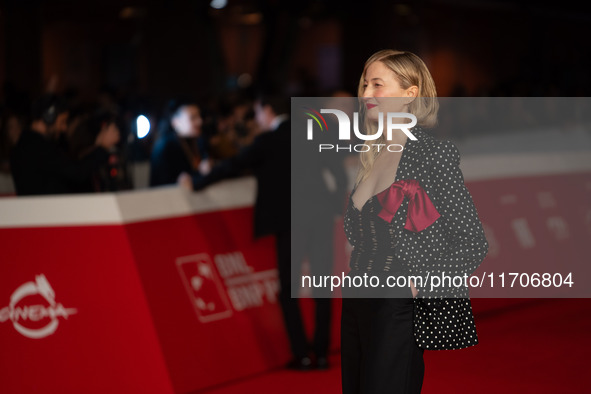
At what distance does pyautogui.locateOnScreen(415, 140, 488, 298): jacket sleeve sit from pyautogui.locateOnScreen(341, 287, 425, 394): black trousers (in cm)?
→ 10

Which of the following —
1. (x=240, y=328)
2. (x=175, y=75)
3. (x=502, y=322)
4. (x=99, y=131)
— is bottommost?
(x=502, y=322)

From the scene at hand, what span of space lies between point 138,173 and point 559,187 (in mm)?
4133

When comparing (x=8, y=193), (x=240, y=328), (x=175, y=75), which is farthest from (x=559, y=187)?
(x=175, y=75)

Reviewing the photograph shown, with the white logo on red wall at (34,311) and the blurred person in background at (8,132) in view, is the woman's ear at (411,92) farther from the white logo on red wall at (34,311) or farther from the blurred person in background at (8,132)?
the blurred person in background at (8,132)

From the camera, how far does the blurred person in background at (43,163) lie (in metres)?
5.28

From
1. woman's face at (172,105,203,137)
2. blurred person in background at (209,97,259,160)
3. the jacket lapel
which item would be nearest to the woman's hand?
the jacket lapel

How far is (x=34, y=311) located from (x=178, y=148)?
181 cm

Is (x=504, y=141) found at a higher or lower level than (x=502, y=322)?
higher

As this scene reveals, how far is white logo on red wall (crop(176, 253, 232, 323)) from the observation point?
5.18 m

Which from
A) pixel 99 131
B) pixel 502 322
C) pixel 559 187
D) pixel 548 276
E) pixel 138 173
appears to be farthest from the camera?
pixel 138 173

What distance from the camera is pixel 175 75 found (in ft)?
62.5

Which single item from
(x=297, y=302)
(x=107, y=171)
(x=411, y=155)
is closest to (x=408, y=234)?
(x=411, y=155)

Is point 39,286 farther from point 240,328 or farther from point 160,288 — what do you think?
point 240,328

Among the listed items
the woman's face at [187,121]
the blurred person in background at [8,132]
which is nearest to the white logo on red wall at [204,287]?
the woman's face at [187,121]
